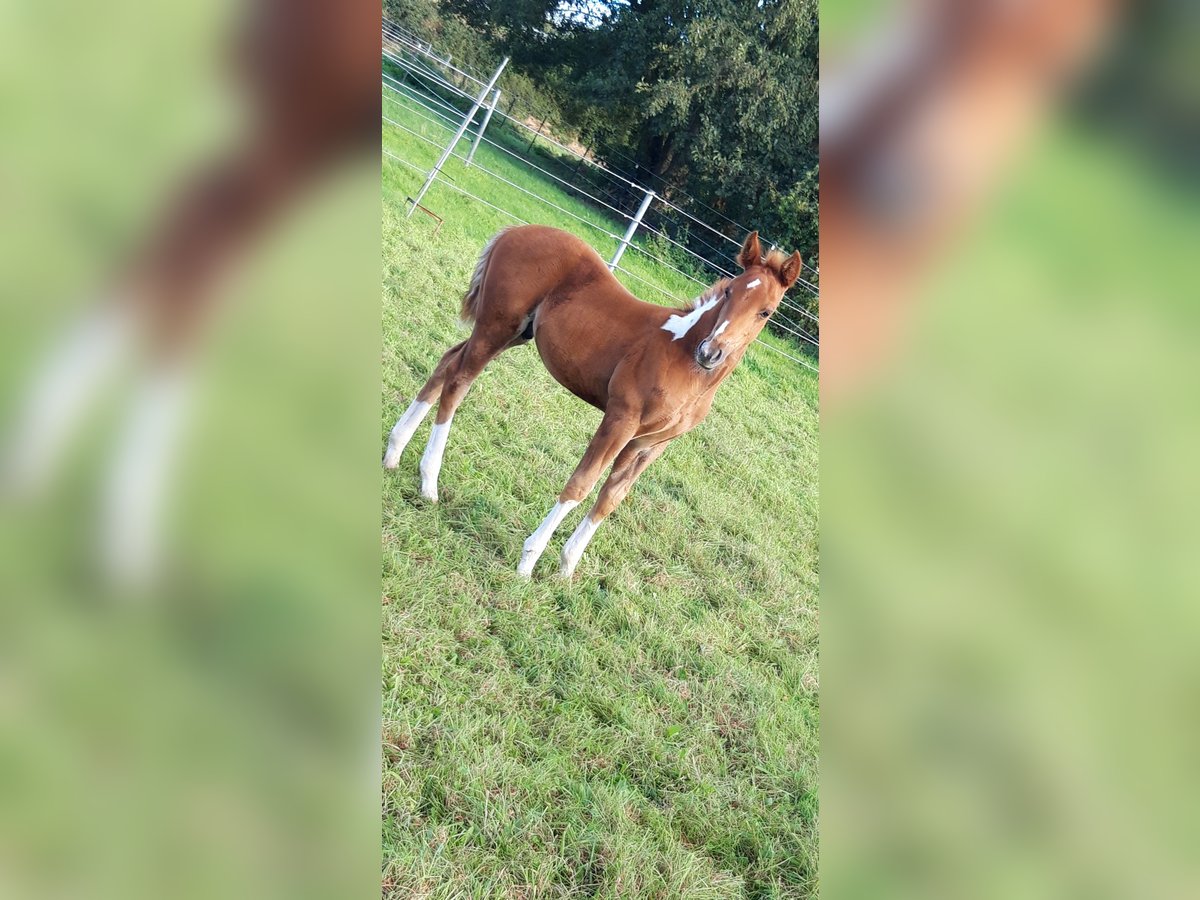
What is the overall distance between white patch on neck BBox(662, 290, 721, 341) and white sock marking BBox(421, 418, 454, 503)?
582 millimetres

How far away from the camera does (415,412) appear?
1.95m

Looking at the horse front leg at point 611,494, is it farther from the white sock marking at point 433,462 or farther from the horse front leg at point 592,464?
the white sock marking at point 433,462

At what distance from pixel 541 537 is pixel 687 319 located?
2.03 ft

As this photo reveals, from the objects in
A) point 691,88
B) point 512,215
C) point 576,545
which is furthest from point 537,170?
point 576,545
